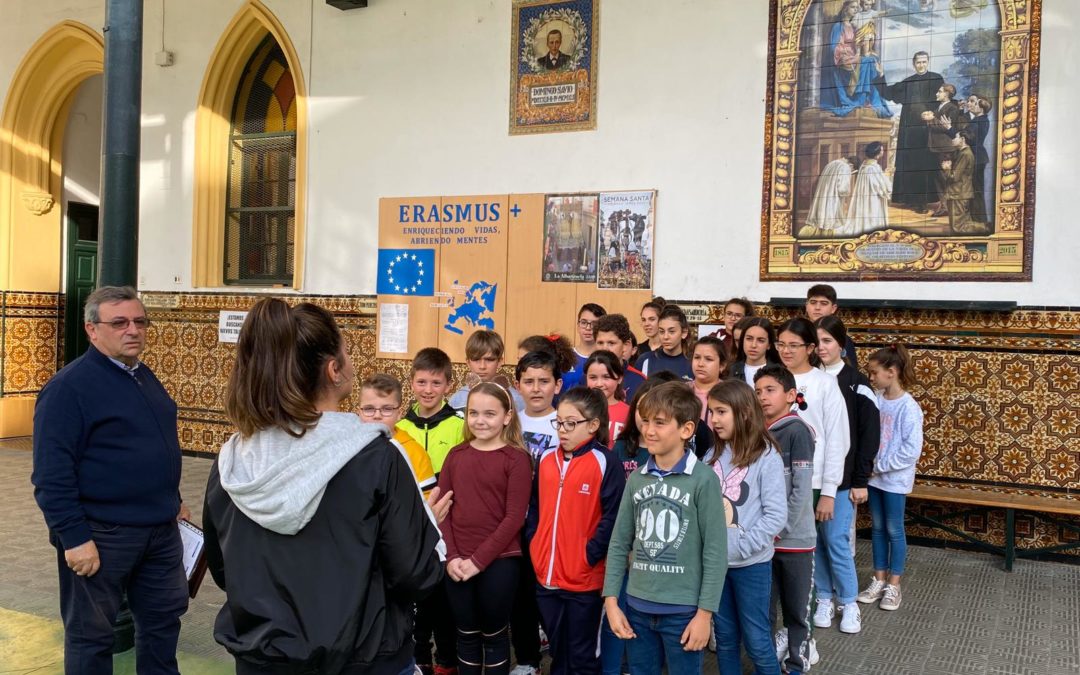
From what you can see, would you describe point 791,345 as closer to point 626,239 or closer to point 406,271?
point 626,239

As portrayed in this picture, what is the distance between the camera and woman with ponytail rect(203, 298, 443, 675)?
1.91 m

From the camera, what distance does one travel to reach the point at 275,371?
1.93 metres

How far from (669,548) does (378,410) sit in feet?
5.00

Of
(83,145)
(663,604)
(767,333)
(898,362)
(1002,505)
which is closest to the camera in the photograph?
(663,604)

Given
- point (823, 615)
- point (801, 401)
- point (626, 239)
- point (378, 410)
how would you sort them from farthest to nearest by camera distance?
point (626, 239) → point (823, 615) → point (801, 401) → point (378, 410)

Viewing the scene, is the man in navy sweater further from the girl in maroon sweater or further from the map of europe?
the map of europe

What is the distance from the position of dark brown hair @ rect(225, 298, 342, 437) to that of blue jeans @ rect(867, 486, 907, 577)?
13.6 feet

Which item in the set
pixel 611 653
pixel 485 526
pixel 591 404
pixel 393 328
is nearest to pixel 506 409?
pixel 591 404

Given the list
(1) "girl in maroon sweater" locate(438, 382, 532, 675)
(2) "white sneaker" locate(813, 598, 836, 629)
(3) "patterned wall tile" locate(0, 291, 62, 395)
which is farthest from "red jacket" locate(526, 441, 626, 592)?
(3) "patterned wall tile" locate(0, 291, 62, 395)

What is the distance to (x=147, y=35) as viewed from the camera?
9805 millimetres

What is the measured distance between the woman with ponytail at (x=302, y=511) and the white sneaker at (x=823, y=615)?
11.2 ft

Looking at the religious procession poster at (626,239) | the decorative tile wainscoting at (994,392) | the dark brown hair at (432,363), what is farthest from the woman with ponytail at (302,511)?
the religious procession poster at (626,239)

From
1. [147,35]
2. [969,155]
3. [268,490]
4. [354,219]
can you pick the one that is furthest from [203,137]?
[268,490]

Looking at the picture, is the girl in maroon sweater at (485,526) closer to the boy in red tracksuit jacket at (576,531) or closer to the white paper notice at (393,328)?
the boy in red tracksuit jacket at (576,531)
